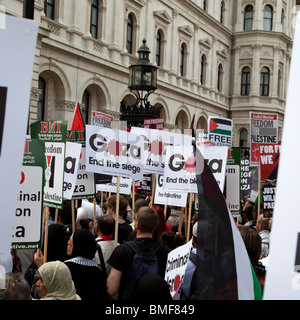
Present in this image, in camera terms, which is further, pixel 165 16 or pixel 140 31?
pixel 165 16

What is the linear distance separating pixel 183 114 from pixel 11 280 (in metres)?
28.2

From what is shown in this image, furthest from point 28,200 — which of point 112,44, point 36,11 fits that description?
point 112,44

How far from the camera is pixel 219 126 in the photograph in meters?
8.47

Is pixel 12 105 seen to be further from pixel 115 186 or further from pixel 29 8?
pixel 115 186

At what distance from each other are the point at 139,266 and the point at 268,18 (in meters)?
36.3

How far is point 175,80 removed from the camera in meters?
28.6

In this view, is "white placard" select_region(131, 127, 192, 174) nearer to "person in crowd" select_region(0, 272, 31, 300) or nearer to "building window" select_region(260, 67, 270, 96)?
"person in crowd" select_region(0, 272, 31, 300)

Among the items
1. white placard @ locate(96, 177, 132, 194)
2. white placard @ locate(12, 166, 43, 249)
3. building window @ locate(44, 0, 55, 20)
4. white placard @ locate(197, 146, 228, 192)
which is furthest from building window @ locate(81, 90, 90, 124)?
white placard @ locate(12, 166, 43, 249)

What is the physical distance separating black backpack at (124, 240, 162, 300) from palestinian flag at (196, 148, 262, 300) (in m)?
1.45

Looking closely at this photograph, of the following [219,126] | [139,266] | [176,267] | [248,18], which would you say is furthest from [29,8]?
[248,18]

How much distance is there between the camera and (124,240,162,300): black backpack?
12.1ft

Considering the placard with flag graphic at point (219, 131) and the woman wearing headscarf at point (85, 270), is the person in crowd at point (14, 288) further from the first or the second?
the placard with flag graphic at point (219, 131)

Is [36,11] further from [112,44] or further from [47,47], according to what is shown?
[112,44]
